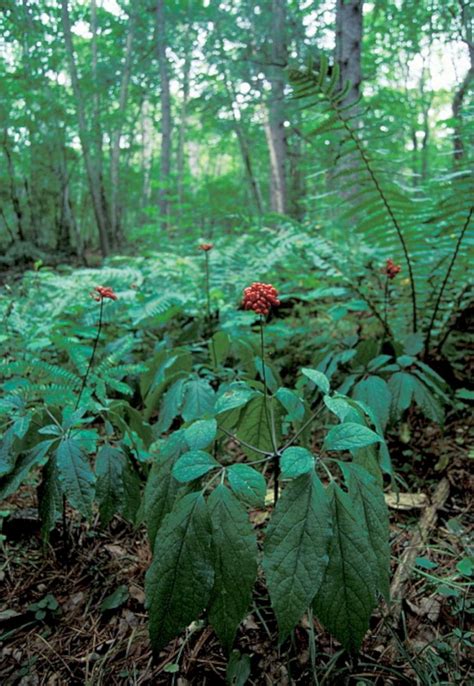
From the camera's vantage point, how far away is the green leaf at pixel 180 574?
0.72 metres

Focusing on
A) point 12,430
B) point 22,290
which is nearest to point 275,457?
point 12,430

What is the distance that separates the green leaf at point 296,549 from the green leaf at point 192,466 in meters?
0.15

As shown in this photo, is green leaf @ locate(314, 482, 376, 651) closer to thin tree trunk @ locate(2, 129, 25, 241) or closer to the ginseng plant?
the ginseng plant

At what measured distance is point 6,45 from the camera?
6.49m

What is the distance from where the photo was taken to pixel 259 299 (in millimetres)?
997

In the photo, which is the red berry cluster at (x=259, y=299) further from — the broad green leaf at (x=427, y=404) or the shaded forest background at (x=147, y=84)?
the shaded forest background at (x=147, y=84)

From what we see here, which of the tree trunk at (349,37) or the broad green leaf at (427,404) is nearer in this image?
the broad green leaf at (427,404)

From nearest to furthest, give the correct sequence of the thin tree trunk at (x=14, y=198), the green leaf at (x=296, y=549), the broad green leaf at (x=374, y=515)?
the green leaf at (x=296, y=549) < the broad green leaf at (x=374, y=515) < the thin tree trunk at (x=14, y=198)

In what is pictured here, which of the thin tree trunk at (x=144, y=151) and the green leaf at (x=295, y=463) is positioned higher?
the thin tree trunk at (x=144, y=151)

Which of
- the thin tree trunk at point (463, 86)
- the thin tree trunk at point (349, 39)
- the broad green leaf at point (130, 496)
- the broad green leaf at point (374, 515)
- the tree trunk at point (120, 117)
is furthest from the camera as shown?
the tree trunk at point (120, 117)

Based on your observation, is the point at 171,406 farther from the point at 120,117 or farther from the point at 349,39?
the point at 120,117

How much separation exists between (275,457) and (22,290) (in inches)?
103

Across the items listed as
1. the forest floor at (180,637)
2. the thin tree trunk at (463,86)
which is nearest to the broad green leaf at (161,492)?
the forest floor at (180,637)

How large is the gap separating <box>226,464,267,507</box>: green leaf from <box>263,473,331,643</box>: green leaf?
51 mm
